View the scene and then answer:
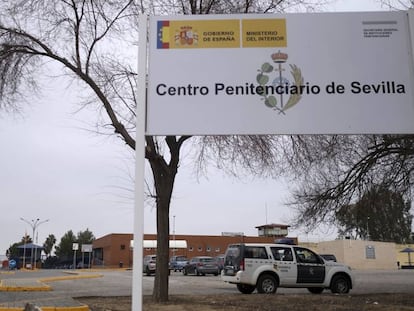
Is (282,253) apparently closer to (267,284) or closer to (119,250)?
(267,284)

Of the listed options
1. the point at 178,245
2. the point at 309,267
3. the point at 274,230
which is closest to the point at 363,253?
the point at 274,230

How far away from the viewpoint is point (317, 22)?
26.9 ft

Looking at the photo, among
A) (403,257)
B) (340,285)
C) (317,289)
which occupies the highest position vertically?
(403,257)

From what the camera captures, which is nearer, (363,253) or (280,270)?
(280,270)

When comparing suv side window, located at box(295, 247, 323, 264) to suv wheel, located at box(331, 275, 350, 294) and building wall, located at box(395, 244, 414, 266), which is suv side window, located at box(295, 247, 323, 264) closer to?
suv wheel, located at box(331, 275, 350, 294)

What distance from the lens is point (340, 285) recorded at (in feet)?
63.3

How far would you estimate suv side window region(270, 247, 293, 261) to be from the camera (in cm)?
1903

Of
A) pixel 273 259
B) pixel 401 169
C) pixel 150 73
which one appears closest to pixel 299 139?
pixel 401 169

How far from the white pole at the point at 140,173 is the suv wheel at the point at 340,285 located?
13294mm

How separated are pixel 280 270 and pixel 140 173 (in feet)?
40.3

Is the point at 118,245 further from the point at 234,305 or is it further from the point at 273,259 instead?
the point at 234,305

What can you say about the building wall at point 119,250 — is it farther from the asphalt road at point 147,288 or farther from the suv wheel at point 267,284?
the suv wheel at point 267,284

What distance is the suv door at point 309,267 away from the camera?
1897 centimetres

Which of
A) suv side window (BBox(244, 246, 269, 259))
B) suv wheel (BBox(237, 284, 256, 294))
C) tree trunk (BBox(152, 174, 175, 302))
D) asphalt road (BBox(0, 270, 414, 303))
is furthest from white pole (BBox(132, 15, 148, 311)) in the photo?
suv wheel (BBox(237, 284, 256, 294))
